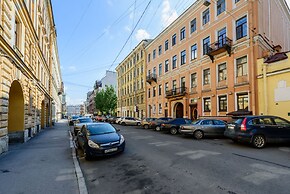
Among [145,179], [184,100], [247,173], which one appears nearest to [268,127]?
[247,173]

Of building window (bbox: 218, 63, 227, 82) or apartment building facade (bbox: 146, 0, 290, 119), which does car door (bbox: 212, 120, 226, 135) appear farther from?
building window (bbox: 218, 63, 227, 82)

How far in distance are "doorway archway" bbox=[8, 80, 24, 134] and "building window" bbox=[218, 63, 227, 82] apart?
701 inches

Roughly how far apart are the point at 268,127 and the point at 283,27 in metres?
20.6

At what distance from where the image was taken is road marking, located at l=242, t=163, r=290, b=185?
4.98 metres

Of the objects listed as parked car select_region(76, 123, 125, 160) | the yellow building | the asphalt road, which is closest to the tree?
the yellow building

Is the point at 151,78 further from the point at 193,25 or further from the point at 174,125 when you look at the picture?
the point at 174,125

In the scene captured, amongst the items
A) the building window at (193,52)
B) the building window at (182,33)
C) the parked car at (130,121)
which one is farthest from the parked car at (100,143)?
the building window at (182,33)

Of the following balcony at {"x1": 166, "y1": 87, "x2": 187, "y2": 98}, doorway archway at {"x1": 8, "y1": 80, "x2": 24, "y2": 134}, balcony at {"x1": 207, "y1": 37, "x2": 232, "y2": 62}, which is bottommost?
doorway archway at {"x1": 8, "y1": 80, "x2": 24, "y2": 134}

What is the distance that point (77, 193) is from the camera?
4426 millimetres

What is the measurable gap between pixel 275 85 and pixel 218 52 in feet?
22.4

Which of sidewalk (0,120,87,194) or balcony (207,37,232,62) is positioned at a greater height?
balcony (207,37,232,62)

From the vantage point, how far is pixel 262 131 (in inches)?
378

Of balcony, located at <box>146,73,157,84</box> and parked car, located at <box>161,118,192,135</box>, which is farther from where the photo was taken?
Answer: balcony, located at <box>146,73,157,84</box>

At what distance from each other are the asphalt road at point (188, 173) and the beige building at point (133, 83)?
3029cm
